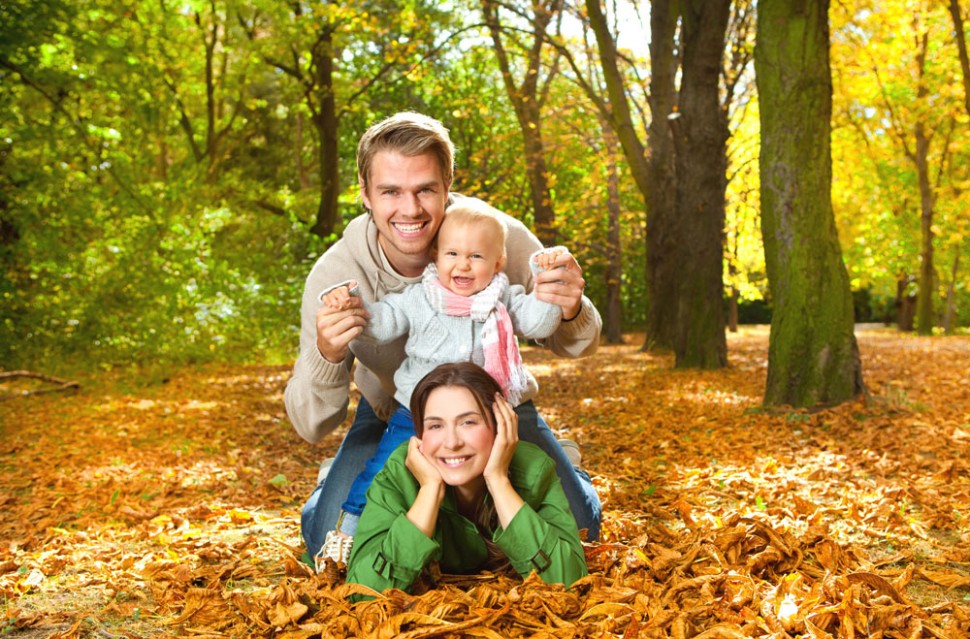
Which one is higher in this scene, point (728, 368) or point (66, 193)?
point (66, 193)

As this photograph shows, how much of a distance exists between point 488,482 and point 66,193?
12.3m

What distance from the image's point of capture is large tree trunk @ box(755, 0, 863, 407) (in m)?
6.90

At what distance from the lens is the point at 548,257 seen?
118 inches

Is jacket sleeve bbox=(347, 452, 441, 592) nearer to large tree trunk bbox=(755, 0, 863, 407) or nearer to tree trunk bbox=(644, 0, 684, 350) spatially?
large tree trunk bbox=(755, 0, 863, 407)

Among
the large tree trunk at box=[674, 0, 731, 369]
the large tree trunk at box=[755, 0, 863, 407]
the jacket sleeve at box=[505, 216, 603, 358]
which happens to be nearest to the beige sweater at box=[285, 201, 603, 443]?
the jacket sleeve at box=[505, 216, 603, 358]

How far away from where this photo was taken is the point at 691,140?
10.7 metres

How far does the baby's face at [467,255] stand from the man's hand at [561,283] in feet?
0.62

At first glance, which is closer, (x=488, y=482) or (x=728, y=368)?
(x=488, y=482)

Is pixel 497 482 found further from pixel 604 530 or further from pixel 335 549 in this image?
pixel 604 530

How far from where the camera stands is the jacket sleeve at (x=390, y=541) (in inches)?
109

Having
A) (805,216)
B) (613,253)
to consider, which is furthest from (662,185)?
(613,253)

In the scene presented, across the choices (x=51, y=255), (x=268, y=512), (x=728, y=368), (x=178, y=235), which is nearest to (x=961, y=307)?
(x=728, y=368)

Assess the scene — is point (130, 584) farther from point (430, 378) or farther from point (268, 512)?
point (430, 378)

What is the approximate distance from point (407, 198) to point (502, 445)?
1001 mm
